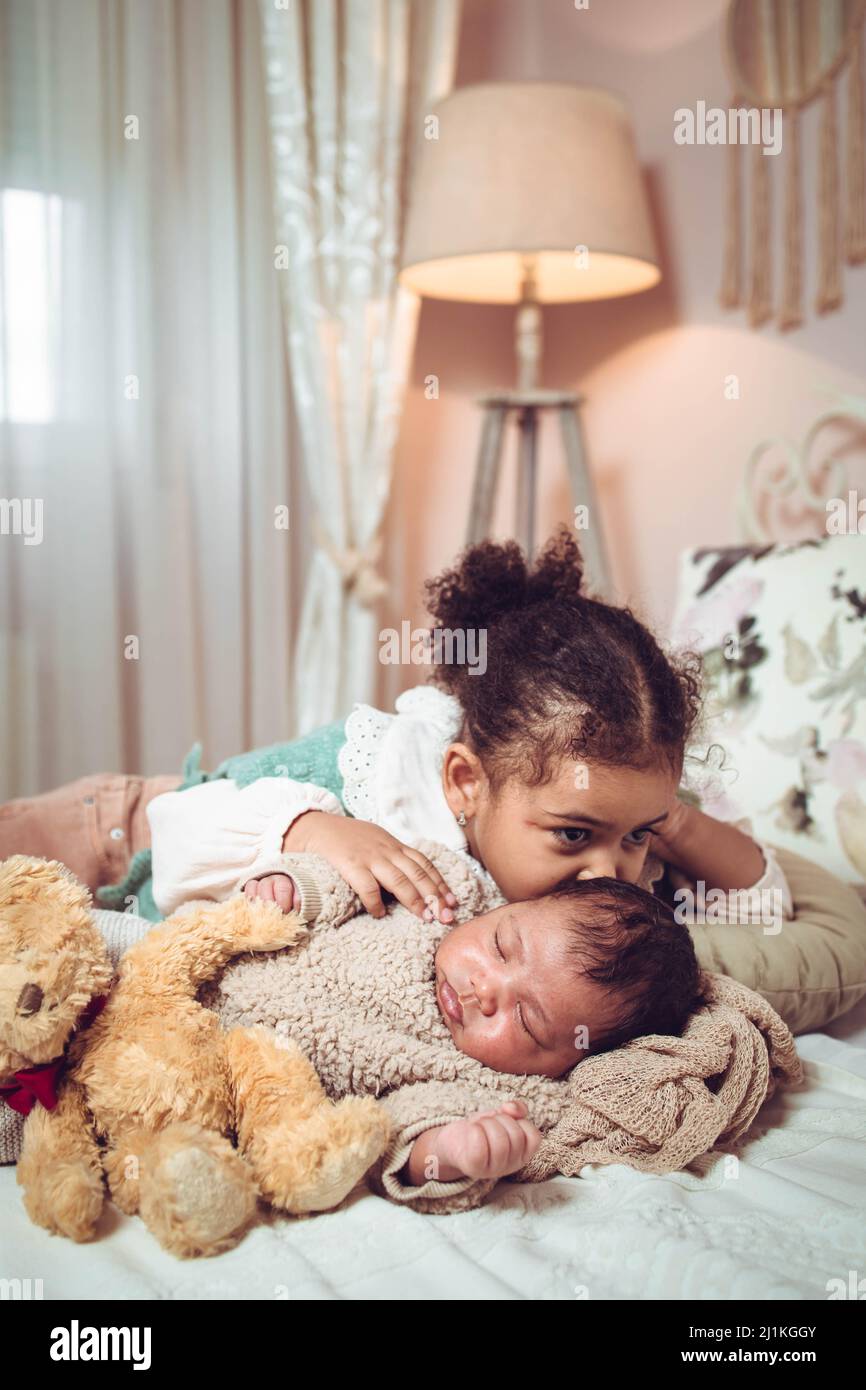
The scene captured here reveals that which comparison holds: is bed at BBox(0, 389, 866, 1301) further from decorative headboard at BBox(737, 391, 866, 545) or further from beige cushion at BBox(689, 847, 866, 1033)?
decorative headboard at BBox(737, 391, 866, 545)

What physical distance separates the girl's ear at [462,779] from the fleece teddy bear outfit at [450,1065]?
25 centimetres

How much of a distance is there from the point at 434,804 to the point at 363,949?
30 cm

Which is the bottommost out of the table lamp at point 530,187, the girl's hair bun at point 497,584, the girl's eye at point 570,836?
the girl's eye at point 570,836

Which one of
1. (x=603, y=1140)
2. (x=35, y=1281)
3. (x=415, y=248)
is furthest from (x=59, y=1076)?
(x=415, y=248)

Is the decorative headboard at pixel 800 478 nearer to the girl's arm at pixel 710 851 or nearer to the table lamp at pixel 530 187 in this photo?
the table lamp at pixel 530 187

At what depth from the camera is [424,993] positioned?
100 centimetres

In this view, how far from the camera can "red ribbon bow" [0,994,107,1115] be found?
0.87m

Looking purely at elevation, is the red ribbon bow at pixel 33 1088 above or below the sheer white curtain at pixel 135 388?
below

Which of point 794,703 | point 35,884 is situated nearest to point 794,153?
point 794,703

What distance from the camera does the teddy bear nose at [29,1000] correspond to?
843 millimetres

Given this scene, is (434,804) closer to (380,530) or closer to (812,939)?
(812,939)
